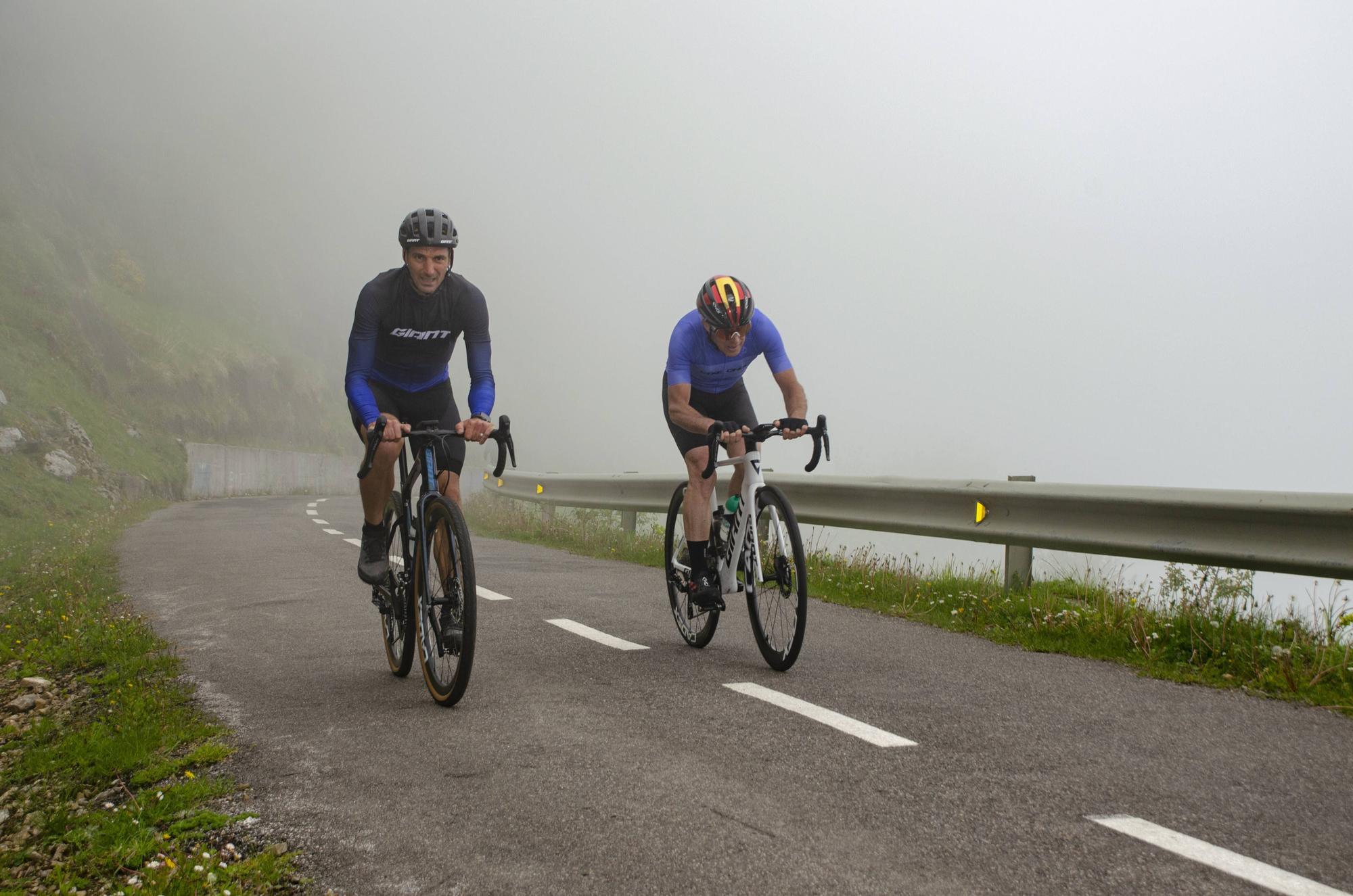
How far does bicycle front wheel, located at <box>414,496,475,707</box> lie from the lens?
4.62 m

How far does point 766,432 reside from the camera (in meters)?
5.79

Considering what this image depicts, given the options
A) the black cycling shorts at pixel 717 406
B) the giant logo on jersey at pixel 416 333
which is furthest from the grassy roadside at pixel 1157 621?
the giant logo on jersey at pixel 416 333

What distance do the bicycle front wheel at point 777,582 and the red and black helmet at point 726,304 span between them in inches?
34.5

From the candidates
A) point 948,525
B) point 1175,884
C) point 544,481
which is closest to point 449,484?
point 1175,884

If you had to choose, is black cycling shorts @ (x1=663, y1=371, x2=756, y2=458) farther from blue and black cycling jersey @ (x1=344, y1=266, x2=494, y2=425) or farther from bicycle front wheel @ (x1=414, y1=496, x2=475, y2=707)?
bicycle front wheel @ (x1=414, y1=496, x2=475, y2=707)

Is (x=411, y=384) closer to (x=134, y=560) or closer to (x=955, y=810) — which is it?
(x=955, y=810)

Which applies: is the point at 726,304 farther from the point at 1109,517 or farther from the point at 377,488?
the point at 1109,517

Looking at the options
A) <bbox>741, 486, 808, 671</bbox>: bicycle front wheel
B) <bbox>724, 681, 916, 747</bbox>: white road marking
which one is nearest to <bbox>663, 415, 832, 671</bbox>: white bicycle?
Result: <bbox>741, 486, 808, 671</bbox>: bicycle front wheel

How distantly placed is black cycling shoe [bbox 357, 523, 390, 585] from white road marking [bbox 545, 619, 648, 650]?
1433mm

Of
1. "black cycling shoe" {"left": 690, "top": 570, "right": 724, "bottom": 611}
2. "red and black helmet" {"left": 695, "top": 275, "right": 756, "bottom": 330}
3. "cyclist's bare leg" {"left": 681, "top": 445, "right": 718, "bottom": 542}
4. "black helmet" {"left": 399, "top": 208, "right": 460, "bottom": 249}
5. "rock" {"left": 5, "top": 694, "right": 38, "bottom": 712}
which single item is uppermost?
"black helmet" {"left": 399, "top": 208, "right": 460, "bottom": 249}

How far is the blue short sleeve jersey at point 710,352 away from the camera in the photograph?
19.8ft

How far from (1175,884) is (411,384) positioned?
406 cm

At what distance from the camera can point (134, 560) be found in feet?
38.8

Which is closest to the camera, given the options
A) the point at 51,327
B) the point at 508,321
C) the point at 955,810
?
the point at 955,810
